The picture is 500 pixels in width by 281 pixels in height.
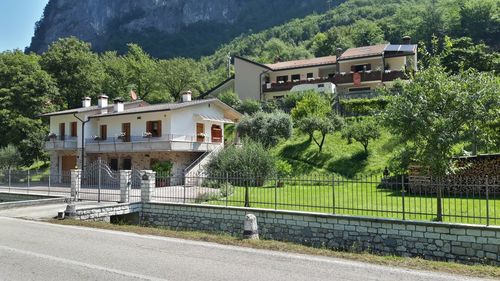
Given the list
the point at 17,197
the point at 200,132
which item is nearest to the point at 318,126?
the point at 200,132

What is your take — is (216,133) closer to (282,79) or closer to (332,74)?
(332,74)

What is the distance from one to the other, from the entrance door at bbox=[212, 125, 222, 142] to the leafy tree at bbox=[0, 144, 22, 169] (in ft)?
62.2

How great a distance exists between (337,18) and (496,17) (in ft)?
165

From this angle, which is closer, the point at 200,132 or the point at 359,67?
the point at 200,132

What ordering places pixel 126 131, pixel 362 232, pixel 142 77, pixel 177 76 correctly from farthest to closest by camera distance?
1. pixel 142 77
2. pixel 177 76
3. pixel 126 131
4. pixel 362 232

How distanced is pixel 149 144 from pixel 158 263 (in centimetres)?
2154

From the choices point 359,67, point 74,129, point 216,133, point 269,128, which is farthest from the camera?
point 359,67

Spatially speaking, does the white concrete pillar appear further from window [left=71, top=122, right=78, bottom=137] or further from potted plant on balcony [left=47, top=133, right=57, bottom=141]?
potted plant on balcony [left=47, top=133, right=57, bottom=141]

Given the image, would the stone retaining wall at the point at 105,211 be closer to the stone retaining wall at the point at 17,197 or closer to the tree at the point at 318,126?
the stone retaining wall at the point at 17,197

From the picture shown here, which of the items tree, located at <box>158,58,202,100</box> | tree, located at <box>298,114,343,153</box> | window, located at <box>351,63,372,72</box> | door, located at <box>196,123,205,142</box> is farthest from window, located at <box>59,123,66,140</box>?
window, located at <box>351,63,372,72</box>

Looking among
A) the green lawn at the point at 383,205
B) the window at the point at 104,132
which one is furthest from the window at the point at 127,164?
the green lawn at the point at 383,205

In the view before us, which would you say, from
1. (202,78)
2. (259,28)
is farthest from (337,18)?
(202,78)

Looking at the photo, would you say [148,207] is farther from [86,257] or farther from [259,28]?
[259,28]

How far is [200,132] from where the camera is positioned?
33062mm
